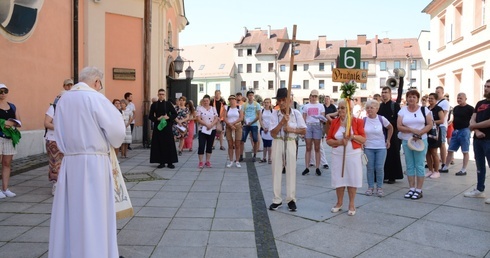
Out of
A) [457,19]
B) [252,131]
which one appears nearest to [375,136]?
[252,131]

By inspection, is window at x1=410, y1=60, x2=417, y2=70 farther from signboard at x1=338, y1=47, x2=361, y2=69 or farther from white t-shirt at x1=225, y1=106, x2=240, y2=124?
signboard at x1=338, y1=47, x2=361, y2=69

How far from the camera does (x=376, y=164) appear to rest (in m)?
7.32

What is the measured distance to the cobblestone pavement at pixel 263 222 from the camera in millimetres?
4488

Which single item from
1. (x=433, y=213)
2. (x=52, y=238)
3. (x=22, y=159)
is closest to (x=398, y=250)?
(x=433, y=213)

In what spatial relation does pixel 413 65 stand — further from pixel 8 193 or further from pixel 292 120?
pixel 8 193

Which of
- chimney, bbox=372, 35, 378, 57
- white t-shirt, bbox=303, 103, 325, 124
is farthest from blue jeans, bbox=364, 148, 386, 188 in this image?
chimney, bbox=372, 35, 378, 57

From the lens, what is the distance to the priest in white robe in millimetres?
3508

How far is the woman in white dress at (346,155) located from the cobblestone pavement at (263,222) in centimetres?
35

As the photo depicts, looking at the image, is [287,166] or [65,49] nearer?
[287,166]

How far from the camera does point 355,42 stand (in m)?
71.8

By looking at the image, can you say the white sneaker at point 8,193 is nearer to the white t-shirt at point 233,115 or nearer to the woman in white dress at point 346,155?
the woman in white dress at point 346,155

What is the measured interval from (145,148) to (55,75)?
3.84 meters

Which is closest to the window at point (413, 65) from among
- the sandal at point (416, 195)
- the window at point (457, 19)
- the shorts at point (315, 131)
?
the window at point (457, 19)

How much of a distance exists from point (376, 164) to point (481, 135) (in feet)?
5.66
